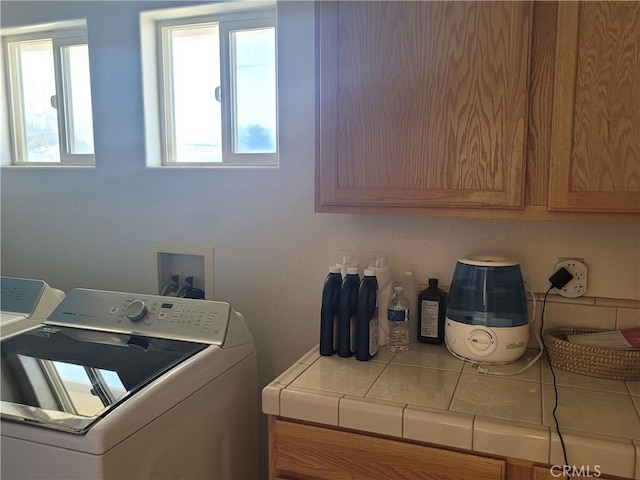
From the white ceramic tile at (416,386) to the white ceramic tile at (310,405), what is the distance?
3.6 inches

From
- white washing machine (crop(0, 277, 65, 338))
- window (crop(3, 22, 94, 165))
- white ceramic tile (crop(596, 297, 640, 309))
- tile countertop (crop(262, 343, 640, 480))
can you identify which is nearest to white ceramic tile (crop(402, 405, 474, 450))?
tile countertop (crop(262, 343, 640, 480))

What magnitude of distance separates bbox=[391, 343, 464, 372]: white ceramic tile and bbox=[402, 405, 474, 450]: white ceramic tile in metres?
0.28

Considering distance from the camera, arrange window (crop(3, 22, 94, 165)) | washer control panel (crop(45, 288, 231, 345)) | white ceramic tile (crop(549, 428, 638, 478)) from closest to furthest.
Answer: white ceramic tile (crop(549, 428, 638, 478)), washer control panel (crop(45, 288, 231, 345)), window (crop(3, 22, 94, 165))

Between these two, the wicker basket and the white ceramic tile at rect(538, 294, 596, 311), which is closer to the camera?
the wicker basket

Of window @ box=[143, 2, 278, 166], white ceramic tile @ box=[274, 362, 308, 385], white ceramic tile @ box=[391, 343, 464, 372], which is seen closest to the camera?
white ceramic tile @ box=[274, 362, 308, 385]

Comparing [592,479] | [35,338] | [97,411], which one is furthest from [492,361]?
[35,338]

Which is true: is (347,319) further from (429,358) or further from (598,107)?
(598,107)

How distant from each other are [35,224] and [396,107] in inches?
66.6

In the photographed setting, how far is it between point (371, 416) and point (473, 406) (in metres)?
0.23

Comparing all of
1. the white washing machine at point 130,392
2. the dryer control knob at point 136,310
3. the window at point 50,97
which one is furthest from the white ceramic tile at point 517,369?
the window at point 50,97

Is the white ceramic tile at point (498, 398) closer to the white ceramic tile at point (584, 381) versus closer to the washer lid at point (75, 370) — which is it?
the white ceramic tile at point (584, 381)

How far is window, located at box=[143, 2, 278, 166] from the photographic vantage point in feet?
6.38

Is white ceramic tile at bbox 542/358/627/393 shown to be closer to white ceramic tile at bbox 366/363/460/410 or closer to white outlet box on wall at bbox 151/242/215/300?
white ceramic tile at bbox 366/363/460/410

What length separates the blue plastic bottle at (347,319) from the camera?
148 centimetres
